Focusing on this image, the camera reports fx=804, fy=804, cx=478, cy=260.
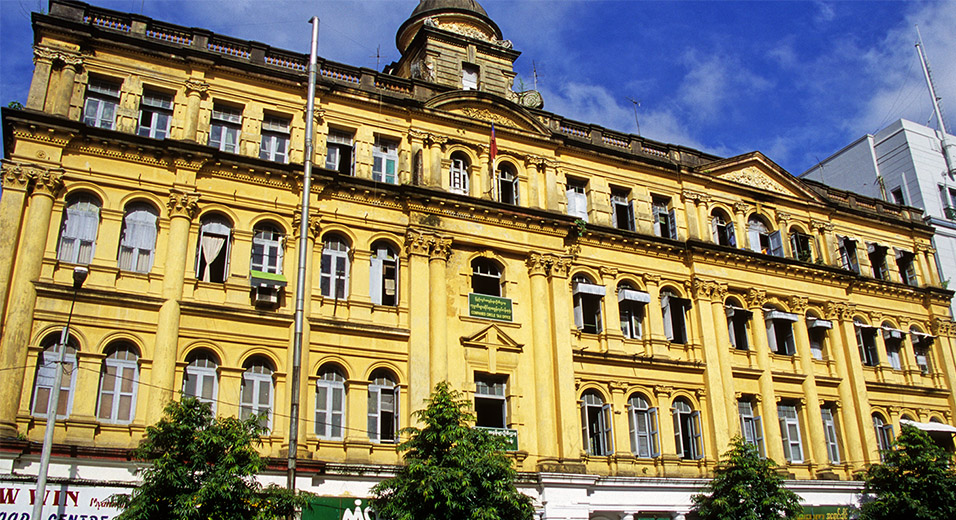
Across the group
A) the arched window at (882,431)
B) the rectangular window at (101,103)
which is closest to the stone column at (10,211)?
the rectangular window at (101,103)

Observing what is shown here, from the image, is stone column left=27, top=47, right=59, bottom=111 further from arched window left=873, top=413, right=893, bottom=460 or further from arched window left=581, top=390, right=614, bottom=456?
arched window left=873, top=413, right=893, bottom=460

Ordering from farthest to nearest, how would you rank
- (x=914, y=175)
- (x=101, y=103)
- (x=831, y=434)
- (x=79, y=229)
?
(x=914, y=175) → (x=831, y=434) → (x=101, y=103) → (x=79, y=229)

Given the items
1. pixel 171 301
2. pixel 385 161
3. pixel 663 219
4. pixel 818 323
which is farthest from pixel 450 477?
pixel 818 323

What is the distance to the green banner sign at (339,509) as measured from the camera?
19.7 metres

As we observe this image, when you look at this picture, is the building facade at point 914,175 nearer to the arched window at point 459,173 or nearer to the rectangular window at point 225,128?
the arched window at point 459,173

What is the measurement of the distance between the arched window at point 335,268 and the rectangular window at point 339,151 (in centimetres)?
233

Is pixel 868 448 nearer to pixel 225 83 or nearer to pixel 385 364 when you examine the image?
pixel 385 364

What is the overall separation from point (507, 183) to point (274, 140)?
7.71m

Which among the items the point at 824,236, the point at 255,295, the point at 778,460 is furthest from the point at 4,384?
the point at 824,236

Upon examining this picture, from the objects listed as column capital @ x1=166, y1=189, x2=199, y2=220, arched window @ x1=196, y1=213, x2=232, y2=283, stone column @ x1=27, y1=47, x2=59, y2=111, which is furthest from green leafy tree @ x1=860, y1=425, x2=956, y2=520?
stone column @ x1=27, y1=47, x2=59, y2=111

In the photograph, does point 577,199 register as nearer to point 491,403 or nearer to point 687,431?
point 491,403

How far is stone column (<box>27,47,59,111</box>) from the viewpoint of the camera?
20.7 m

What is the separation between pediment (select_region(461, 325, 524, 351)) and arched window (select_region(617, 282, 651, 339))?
4.45 metres

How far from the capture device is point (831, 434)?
29125 mm
